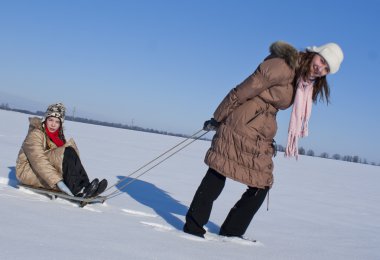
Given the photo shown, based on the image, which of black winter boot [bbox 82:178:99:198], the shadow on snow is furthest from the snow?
black winter boot [bbox 82:178:99:198]

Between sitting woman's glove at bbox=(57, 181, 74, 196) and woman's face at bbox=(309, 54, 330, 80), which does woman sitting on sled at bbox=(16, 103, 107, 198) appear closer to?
sitting woman's glove at bbox=(57, 181, 74, 196)

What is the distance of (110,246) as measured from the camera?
2.36 m

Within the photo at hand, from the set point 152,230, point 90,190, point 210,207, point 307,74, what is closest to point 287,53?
point 307,74

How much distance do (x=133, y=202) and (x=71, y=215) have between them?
1496 mm

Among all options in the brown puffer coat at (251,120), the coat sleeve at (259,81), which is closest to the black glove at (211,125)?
the brown puffer coat at (251,120)

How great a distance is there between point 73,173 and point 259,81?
190cm

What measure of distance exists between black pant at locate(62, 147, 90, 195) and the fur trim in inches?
79.9

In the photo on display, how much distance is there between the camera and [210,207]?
10.7 feet

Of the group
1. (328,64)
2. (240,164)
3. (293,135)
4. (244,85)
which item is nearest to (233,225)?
(240,164)

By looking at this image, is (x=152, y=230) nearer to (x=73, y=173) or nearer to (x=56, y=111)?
(x=73, y=173)

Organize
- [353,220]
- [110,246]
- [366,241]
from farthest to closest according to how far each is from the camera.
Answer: [353,220]
[366,241]
[110,246]

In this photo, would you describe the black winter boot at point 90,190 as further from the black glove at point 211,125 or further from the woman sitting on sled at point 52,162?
the black glove at point 211,125

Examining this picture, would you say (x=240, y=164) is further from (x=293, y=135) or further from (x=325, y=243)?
(x=325, y=243)

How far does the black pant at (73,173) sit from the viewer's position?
3930mm
